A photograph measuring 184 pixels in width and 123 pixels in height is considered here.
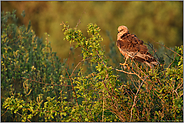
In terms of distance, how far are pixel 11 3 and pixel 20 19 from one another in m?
0.84

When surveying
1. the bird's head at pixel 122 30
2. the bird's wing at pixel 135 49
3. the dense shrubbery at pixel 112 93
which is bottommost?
the dense shrubbery at pixel 112 93

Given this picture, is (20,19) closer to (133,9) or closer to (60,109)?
(133,9)

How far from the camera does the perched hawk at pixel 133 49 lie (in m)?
3.20

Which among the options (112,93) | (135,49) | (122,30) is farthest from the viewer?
(122,30)

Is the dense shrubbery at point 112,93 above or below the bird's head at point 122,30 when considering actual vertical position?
below

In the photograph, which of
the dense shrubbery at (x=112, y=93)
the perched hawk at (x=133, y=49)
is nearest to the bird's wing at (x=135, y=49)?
the perched hawk at (x=133, y=49)

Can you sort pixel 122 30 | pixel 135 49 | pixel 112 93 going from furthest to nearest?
pixel 122 30 → pixel 135 49 → pixel 112 93

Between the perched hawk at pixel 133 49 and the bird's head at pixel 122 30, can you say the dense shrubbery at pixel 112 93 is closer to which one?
the perched hawk at pixel 133 49

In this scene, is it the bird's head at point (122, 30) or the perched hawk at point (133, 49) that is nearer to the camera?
the perched hawk at point (133, 49)

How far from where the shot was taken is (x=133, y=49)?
3.45 metres

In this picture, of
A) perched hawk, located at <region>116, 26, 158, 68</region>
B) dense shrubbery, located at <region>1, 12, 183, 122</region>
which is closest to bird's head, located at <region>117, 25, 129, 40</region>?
Answer: perched hawk, located at <region>116, 26, 158, 68</region>

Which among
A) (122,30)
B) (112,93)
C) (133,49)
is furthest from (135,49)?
(112,93)

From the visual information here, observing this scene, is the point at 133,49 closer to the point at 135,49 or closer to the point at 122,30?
the point at 135,49

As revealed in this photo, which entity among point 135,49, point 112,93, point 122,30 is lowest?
point 112,93
